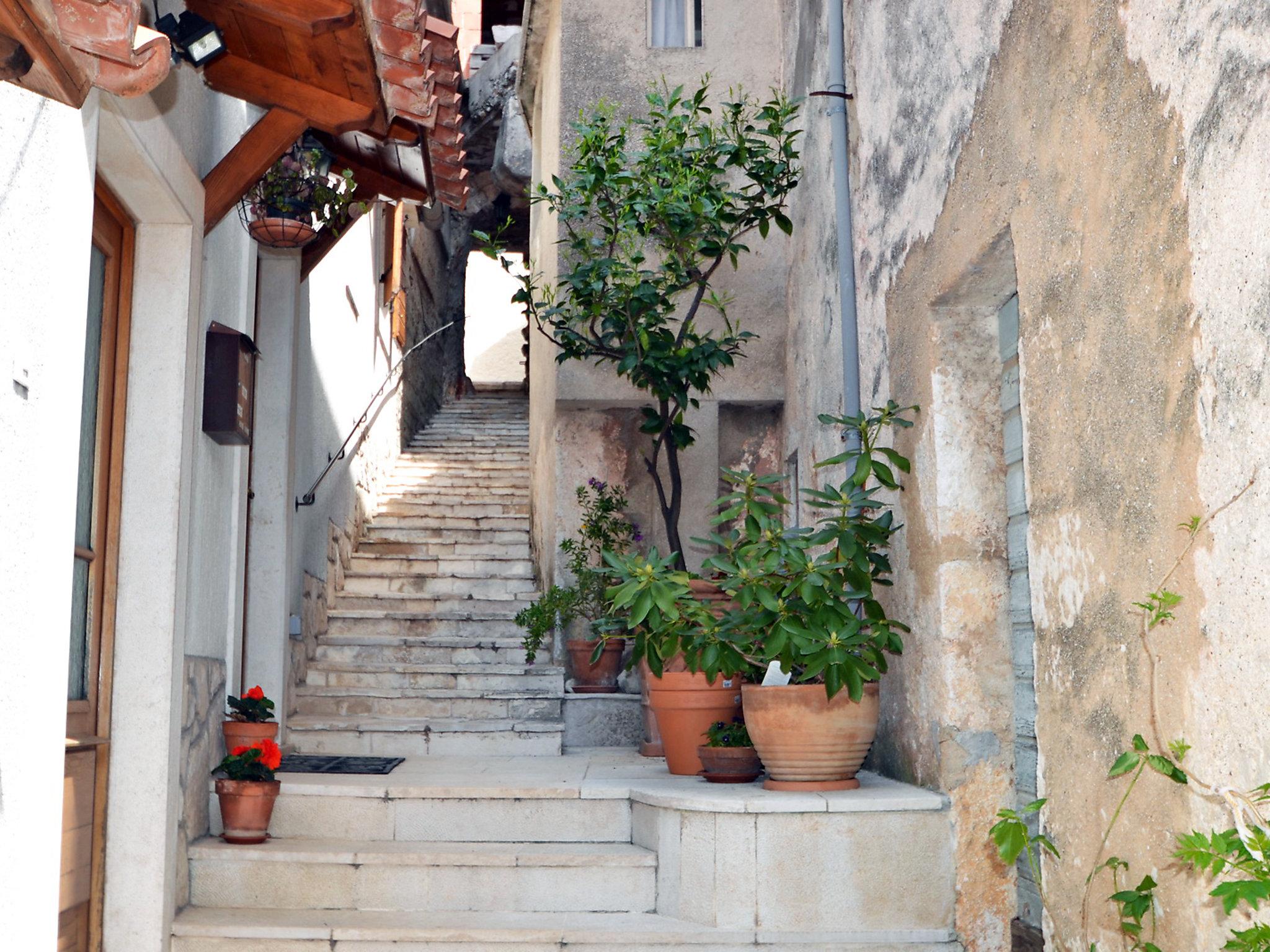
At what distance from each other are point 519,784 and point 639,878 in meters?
0.80

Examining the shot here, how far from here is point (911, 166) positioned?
14.0 feet

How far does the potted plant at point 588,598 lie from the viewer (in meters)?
6.91

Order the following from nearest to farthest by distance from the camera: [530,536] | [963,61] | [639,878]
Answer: [963,61] < [639,878] < [530,536]

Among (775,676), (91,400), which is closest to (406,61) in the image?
(91,400)

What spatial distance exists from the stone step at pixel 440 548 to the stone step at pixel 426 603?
0.79m

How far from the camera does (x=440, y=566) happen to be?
8617mm

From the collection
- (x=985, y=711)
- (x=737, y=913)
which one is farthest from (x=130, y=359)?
(x=985, y=711)

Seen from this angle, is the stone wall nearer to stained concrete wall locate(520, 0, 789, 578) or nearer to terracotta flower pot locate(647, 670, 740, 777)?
terracotta flower pot locate(647, 670, 740, 777)

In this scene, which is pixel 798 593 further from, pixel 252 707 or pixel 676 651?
pixel 252 707

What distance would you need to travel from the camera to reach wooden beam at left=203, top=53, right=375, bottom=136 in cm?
407

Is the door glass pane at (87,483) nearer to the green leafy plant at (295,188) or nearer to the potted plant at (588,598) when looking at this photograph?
the green leafy plant at (295,188)

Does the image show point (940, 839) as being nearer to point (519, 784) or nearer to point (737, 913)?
point (737, 913)

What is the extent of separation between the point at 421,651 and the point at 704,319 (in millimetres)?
2572

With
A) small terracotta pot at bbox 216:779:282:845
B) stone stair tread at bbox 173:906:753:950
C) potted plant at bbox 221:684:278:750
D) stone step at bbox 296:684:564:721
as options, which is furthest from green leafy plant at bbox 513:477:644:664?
stone stair tread at bbox 173:906:753:950
